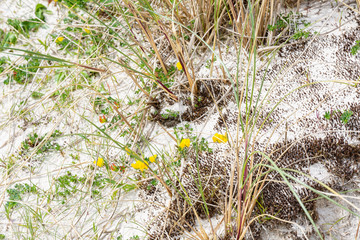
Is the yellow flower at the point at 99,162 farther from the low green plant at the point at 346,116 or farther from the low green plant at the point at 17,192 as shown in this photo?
the low green plant at the point at 346,116

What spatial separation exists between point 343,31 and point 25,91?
3.41m

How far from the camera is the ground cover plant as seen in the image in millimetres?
2340

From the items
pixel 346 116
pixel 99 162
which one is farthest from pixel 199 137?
pixel 346 116

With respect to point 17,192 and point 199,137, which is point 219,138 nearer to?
point 199,137

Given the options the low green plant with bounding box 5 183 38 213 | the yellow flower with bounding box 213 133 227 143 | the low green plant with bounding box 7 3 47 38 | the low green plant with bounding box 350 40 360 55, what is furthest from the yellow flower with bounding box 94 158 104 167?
the low green plant with bounding box 350 40 360 55

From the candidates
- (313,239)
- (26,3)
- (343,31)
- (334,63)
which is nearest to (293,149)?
(313,239)

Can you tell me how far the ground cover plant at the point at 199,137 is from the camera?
7.68 feet

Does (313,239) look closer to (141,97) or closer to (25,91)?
(141,97)

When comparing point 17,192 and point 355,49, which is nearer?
point 355,49

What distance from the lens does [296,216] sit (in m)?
2.29

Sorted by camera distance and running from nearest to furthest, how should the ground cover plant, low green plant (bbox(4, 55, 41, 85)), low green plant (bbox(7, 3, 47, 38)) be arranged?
the ground cover plant → low green plant (bbox(4, 55, 41, 85)) → low green plant (bbox(7, 3, 47, 38))

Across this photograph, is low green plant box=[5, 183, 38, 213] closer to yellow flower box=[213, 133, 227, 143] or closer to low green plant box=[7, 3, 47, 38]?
yellow flower box=[213, 133, 227, 143]

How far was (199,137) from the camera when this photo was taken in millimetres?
2854

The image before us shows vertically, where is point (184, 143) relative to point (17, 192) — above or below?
above
